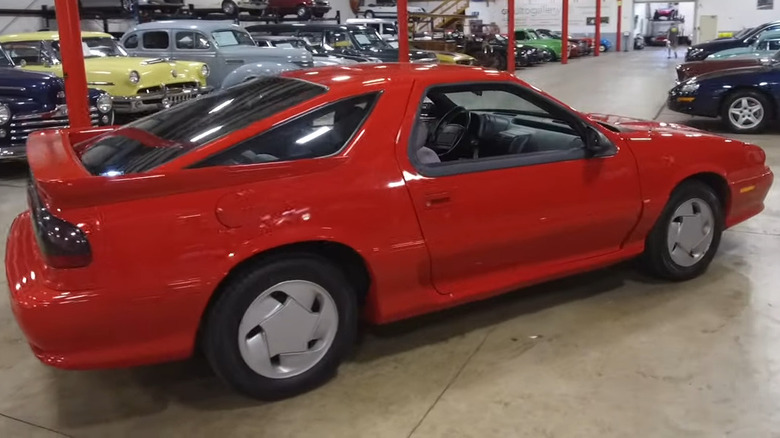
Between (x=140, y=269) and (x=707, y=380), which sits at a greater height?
(x=140, y=269)

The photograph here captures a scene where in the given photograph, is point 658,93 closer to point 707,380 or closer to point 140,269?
point 707,380

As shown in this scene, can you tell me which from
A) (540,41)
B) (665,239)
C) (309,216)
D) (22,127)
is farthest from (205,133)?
(540,41)

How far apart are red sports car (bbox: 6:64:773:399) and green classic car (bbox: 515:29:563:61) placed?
23.5 m

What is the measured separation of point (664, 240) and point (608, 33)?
3534cm

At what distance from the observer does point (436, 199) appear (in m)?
3.13

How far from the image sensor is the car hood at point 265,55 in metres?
12.1

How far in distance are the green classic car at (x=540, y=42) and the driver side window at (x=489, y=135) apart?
23.3m

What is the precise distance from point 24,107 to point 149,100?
2.49 meters

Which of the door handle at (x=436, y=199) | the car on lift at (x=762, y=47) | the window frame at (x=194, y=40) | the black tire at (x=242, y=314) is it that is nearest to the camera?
the black tire at (x=242, y=314)

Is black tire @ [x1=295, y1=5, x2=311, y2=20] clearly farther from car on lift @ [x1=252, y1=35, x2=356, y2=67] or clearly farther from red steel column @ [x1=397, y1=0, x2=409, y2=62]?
red steel column @ [x1=397, y1=0, x2=409, y2=62]

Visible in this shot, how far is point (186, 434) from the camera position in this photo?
2.78 m

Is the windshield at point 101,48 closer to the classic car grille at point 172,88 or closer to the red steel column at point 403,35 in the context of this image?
the classic car grille at point 172,88

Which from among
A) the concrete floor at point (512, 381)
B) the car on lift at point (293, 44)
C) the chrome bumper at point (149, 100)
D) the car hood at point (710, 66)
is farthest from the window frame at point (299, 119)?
the car on lift at point (293, 44)

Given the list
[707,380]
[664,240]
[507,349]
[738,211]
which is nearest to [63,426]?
[507,349]
